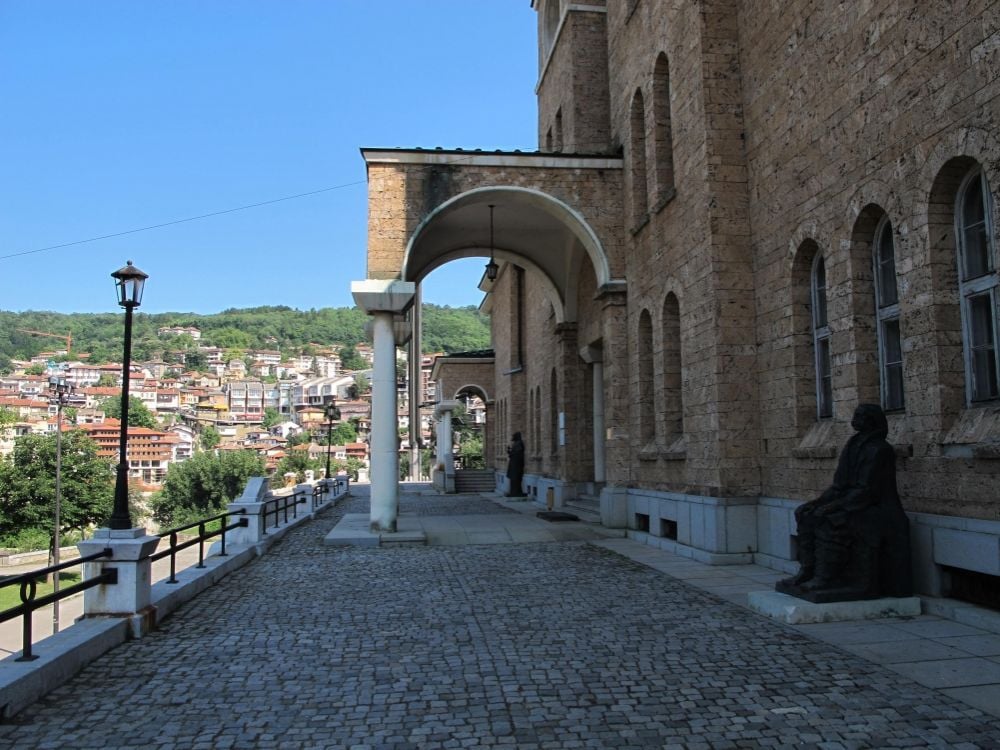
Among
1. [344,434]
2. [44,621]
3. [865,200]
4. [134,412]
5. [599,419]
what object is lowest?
[44,621]

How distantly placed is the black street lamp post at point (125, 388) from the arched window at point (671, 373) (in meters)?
8.19

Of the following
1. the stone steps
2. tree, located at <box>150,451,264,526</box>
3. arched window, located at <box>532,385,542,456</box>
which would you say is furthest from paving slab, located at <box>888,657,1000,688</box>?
tree, located at <box>150,451,264,526</box>

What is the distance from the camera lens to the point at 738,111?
11.8 meters

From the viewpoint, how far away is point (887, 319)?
8.71 m

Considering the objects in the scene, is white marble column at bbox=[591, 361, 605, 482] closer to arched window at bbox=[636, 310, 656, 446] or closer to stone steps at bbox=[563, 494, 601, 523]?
stone steps at bbox=[563, 494, 601, 523]

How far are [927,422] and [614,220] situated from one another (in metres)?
9.38

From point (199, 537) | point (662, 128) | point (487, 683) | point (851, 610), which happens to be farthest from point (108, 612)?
point (662, 128)

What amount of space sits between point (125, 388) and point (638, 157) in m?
10.4

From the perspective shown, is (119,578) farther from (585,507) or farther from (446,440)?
(446,440)

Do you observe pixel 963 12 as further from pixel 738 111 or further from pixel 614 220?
pixel 614 220

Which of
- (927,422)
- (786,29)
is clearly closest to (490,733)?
(927,422)

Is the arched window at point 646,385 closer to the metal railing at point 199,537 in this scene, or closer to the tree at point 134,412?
the metal railing at point 199,537

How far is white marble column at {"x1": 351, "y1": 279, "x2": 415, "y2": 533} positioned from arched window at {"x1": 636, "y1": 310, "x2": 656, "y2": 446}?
4.45 meters

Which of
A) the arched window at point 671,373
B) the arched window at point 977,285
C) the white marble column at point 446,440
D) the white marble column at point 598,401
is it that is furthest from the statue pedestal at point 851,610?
the white marble column at point 446,440
